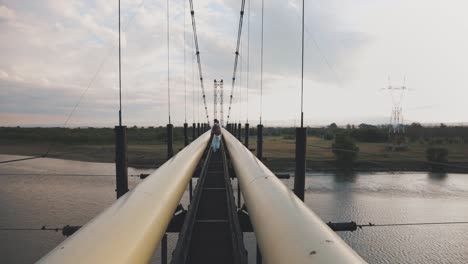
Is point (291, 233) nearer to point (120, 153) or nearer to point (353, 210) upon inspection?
point (120, 153)

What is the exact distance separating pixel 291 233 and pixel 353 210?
18744 millimetres

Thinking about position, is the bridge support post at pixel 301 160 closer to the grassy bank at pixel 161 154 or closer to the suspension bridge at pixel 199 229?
the suspension bridge at pixel 199 229

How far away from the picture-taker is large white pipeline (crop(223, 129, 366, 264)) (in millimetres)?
1397

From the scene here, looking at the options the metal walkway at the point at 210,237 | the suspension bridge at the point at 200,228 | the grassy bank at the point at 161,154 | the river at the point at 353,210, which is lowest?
the river at the point at 353,210

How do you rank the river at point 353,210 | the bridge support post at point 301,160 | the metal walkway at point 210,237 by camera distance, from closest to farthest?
the metal walkway at point 210,237, the bridge support post at point 301,160, the river at point 353,210

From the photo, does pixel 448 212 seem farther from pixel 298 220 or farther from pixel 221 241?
pixel 298 220

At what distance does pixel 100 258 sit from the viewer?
144 centimetres

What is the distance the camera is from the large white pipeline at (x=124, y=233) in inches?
57.0

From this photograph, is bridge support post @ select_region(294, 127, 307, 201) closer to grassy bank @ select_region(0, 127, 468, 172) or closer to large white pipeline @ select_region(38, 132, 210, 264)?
large white pipeline @ select_region(38, 132, 210, 264)

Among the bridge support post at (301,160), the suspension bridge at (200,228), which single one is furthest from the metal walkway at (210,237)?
the bridge support post at (301,160)

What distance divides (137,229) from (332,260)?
1.26m

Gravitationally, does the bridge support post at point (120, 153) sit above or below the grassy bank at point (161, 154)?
above

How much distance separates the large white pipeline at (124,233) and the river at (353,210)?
9.56 meters

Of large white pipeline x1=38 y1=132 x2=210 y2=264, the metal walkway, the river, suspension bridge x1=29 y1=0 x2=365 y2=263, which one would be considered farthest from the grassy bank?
large white pipeline x1=38 y1=132 x2=210 y2=264
